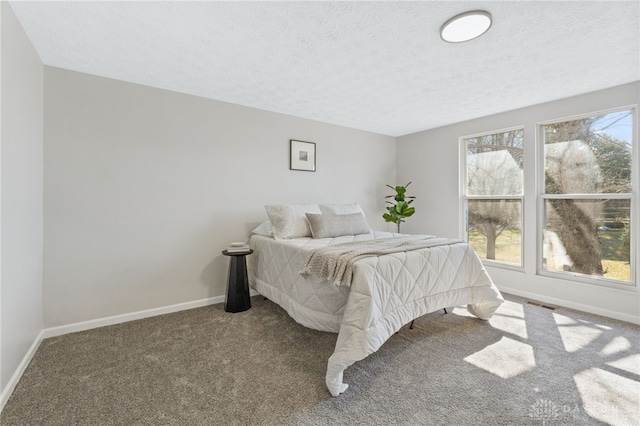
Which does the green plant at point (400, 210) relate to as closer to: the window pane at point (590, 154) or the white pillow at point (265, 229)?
the window pane at point (590, 154)

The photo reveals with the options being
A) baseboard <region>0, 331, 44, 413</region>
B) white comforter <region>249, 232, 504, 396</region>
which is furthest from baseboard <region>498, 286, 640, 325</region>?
baseboard <region>0, 331, 44, 413</region>

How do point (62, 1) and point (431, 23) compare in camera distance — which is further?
point (431, 23)

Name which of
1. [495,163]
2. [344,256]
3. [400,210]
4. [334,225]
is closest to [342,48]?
[344,256]

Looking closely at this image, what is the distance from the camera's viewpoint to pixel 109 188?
2561mm

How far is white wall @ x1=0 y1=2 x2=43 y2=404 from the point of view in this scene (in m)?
1.59

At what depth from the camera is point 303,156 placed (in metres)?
3.80

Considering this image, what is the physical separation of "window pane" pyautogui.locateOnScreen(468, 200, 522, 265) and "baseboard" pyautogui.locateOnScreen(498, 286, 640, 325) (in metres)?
0.38

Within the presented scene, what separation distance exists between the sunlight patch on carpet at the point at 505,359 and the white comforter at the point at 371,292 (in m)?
0.39

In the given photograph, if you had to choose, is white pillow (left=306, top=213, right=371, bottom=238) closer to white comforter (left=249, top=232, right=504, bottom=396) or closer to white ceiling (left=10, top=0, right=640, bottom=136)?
white comforter (left=249, top=232, right=504, bottom=396)

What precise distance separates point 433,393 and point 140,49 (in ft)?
10.4

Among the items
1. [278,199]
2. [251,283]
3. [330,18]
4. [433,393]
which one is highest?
[330,18]

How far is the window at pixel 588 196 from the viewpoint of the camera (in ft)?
9.05

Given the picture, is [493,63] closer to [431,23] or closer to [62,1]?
[431,23]

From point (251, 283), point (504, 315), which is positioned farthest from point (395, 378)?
point (251, 283)
